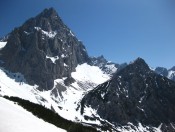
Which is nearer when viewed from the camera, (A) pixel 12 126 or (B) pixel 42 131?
(A) pixel 12 126

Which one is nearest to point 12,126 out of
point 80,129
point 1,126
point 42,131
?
point 1,126

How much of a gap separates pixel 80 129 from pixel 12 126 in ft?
43.3

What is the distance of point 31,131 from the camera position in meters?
16.4

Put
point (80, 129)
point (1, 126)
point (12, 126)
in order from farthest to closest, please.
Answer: point (80, 129) < point (12, 126) < point (1, 126)

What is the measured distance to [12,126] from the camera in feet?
51.4

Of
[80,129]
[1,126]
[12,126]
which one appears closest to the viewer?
[1,126]

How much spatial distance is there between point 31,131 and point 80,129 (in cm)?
1216

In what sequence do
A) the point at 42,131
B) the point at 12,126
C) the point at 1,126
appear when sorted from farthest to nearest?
the point at 42,131 < the point at 12,126 < the point at 1,126

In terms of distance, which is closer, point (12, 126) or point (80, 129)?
point (12, 126)

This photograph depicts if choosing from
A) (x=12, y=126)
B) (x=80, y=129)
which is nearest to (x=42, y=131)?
(x=12, y=126)

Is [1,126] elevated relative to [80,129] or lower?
lower

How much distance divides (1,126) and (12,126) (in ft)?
3.40

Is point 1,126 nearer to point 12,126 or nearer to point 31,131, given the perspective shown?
point 12,126

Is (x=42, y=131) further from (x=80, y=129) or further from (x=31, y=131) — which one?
(x=80, y=129)
